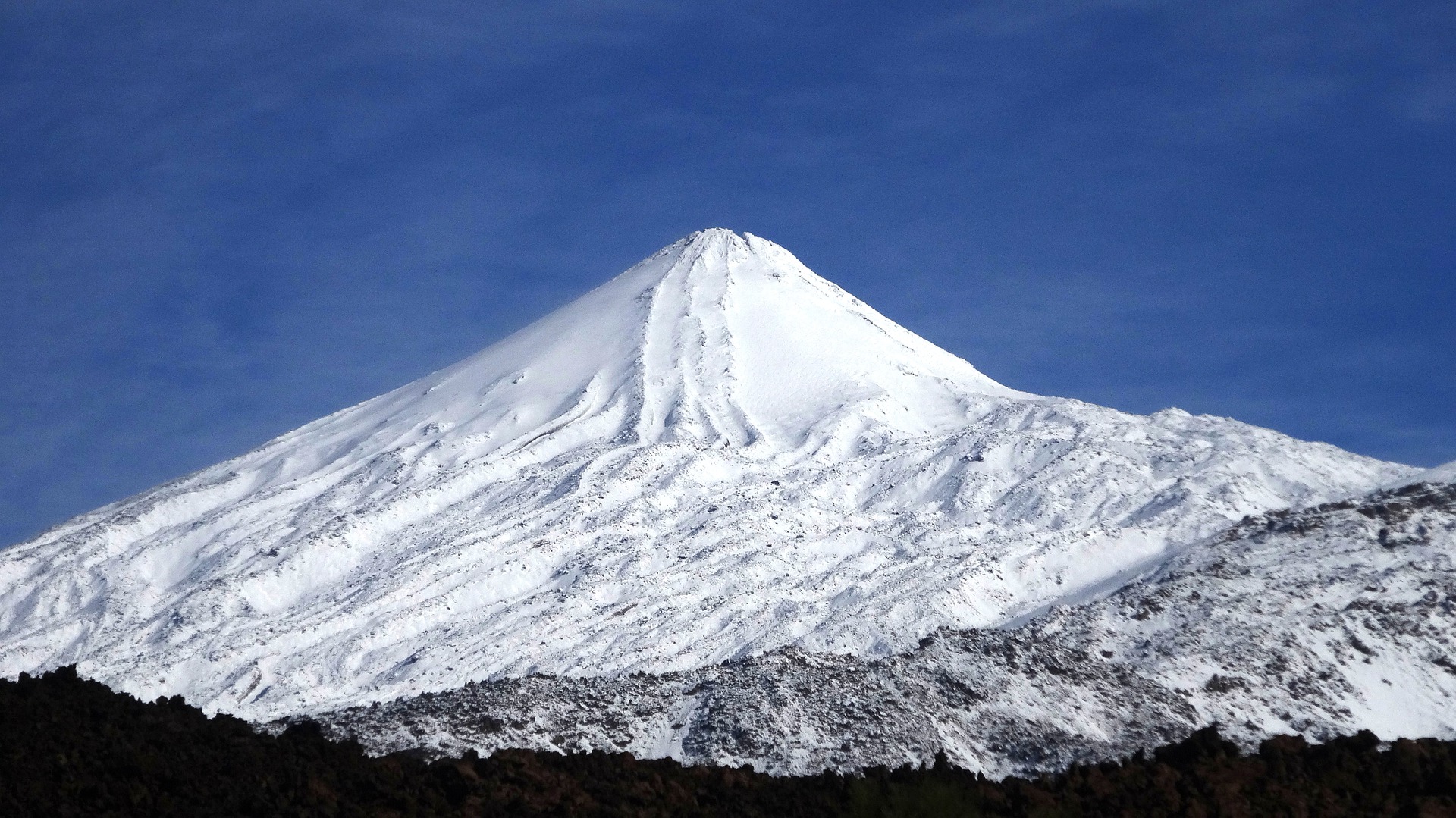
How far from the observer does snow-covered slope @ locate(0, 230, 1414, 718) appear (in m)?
49.1

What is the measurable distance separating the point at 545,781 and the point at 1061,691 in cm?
1624

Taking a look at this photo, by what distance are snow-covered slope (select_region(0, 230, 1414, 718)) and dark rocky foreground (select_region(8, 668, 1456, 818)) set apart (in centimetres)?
1735

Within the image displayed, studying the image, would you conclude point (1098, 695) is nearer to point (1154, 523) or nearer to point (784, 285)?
point (1154, 523)

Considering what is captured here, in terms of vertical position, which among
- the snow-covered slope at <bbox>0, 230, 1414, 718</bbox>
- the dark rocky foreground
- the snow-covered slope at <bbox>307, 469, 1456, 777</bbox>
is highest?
the snow-covered slope at <bbox>0, 230, 1414, 718</bbox>

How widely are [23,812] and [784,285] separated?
250ft

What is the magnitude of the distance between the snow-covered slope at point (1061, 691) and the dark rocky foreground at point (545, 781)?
251 inches

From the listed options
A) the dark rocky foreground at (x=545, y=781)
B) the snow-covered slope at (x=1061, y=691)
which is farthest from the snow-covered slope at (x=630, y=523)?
the dark rocky foreground at (x=545, y=781)

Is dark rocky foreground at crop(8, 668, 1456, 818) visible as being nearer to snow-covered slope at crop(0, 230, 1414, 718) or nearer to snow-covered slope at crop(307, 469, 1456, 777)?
snow-covered slope at crop(307, 469, 1456, 777)

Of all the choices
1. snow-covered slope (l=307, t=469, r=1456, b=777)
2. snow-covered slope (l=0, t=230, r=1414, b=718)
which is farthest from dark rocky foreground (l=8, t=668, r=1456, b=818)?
snow-covered slope (l=0, t=230, r=1414, b=718)

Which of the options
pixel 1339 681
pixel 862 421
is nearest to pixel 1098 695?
pixel 1339 681

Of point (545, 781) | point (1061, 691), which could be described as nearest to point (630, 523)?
point (1061, 691)

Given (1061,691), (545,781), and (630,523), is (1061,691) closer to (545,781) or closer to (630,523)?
(545,781)

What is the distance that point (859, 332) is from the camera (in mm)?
89062

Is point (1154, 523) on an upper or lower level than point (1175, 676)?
upper
